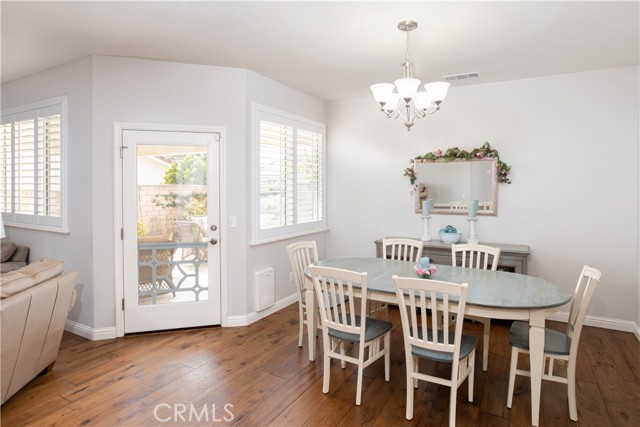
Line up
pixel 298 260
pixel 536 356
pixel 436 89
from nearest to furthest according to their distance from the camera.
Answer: pixel 536 356, pixel 436 89, pixel 298 260

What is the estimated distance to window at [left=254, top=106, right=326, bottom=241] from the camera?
434 centimetres

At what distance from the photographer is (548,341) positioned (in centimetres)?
256

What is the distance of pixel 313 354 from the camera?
325 cm

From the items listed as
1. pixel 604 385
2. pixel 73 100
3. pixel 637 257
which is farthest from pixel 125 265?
pixel 637 257

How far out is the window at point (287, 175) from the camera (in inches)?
171

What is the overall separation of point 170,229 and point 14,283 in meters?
1.48

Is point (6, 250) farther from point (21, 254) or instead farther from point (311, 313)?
point (311, 313)

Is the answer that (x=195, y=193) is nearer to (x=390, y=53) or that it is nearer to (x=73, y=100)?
(x=73, y=100)

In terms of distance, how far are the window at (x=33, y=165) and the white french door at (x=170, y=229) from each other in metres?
0.87

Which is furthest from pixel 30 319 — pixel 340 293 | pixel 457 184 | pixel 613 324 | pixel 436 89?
pixel 613 324

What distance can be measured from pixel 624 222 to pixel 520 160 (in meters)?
1.17

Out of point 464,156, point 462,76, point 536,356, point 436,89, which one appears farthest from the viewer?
point 464,156

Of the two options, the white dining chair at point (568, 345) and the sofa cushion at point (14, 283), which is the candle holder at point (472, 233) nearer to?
the white dining chair at point (568, 345)

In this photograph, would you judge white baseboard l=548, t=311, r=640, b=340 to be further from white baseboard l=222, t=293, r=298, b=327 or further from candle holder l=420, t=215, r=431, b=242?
white baseboard l=222, t=293, r=298, b=327
